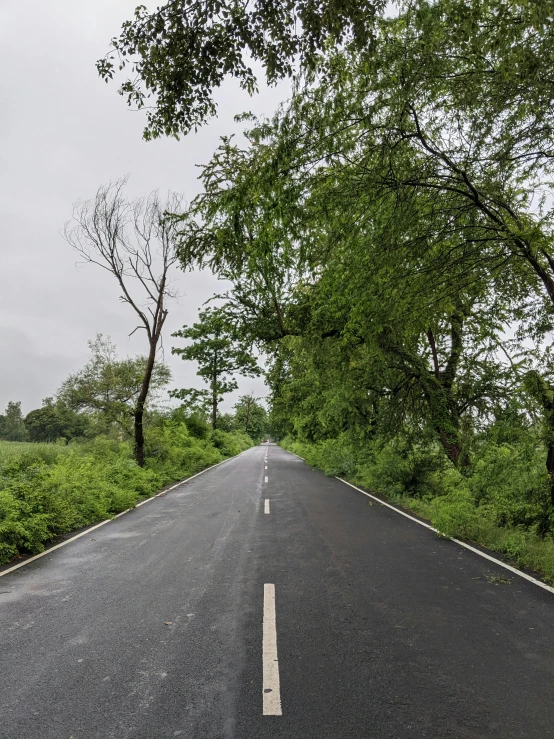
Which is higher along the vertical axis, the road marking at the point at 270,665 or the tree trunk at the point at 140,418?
the tree trunk at the point at 140,418

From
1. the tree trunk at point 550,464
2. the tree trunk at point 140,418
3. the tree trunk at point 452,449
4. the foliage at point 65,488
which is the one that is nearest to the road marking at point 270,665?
the foliage at point 65,488

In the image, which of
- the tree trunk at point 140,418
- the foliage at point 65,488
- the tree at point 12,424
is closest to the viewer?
the foliage at point 65,488

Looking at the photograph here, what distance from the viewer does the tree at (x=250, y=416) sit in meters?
100

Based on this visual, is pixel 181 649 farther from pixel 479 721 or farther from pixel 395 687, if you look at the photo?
pixel 479 721

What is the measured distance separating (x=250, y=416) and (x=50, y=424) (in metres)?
50.0

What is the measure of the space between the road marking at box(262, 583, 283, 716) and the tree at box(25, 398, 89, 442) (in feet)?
199

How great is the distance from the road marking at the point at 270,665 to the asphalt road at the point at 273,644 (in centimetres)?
2

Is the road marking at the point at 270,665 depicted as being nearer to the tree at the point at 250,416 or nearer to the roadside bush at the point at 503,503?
the roadside bush at the point at 503,503

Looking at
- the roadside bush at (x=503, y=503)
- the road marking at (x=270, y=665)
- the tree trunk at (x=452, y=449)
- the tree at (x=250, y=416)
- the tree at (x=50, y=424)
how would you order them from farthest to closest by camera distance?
the tree at (x=250, y=416), the tree at (x=50, y=424), the tree trunk at (x=452, y=449), the roadside bush at (x=503, y=503), the road marking at (x=270, y=665)

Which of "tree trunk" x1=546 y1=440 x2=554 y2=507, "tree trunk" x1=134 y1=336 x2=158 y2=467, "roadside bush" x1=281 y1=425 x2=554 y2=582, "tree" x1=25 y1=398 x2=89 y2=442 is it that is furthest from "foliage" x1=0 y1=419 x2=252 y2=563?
"tree" x1=25 y1=398 x2=89 y2=442

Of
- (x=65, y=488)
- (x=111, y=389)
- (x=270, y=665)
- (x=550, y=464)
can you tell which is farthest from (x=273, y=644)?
(x=111, y=389)

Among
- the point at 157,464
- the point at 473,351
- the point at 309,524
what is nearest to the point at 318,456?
the point at 157,464

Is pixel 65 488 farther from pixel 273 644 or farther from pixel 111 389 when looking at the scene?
pixel 111 389

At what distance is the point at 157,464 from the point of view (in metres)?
21.2
